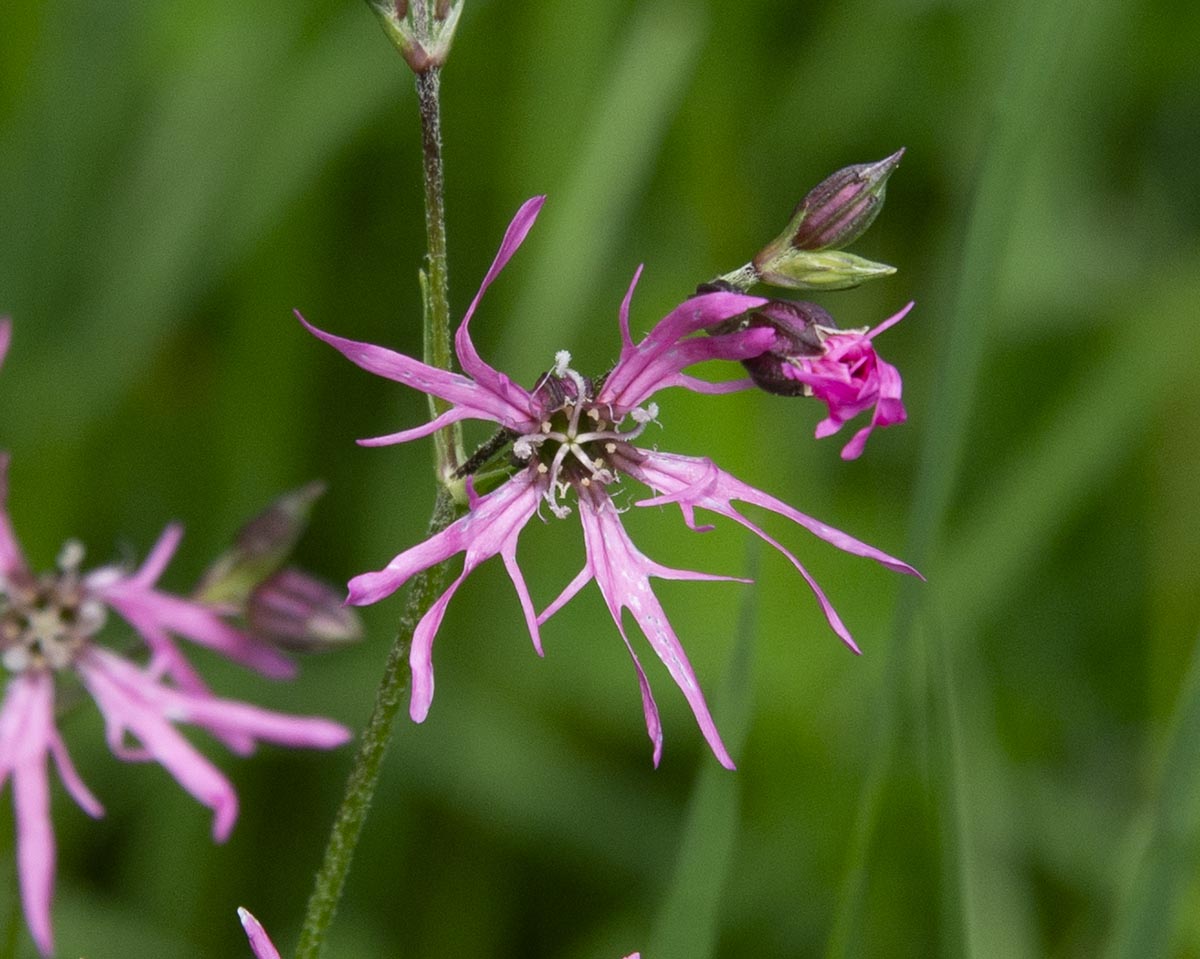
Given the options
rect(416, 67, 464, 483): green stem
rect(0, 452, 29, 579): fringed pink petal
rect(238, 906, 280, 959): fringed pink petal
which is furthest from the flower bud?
A: rect(0, 452, 29, 579): fringed pink petal

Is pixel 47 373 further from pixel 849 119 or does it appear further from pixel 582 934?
pixel 849 119

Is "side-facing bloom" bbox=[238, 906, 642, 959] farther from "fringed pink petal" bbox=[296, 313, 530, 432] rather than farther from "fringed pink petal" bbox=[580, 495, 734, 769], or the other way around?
"fringed pink petal" bbox=[296, 313, 530, 432]

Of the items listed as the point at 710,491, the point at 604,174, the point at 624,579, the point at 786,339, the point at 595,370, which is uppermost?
the point at 604,174

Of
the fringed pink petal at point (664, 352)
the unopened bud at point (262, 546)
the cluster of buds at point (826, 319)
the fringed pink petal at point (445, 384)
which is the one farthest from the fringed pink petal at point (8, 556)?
the cluster of buds at point (826, 319)

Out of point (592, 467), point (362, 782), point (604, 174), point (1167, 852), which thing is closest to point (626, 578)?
point (592, 467)

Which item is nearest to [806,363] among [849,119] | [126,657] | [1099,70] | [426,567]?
[426,567]

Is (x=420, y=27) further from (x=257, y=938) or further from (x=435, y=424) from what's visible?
(x=257, y=938)

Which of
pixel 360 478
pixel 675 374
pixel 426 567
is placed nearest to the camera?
pixel 426 567
